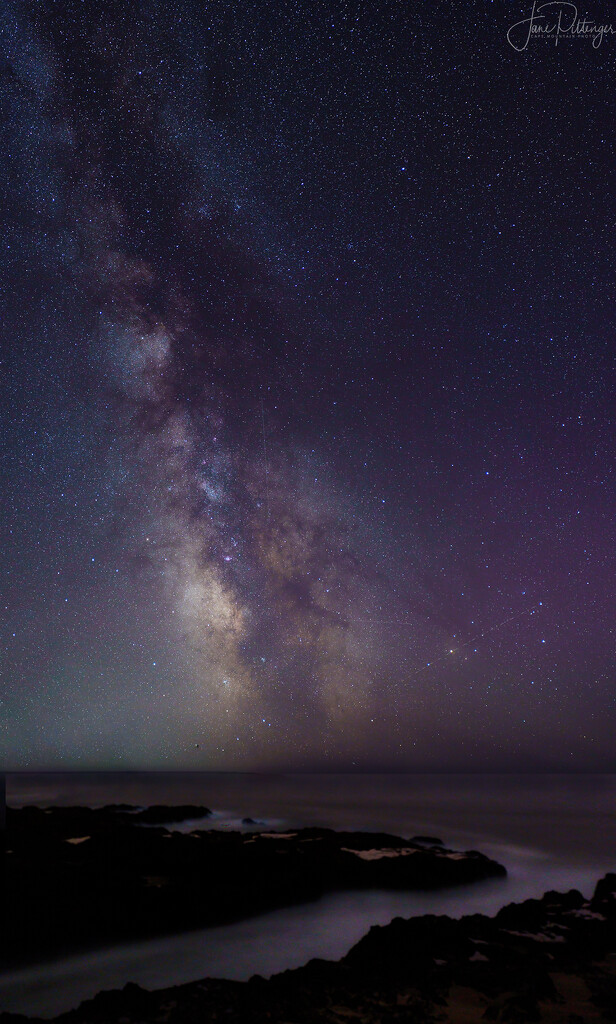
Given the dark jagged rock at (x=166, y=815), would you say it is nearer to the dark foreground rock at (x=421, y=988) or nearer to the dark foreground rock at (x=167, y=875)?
the dark foreground rock at (x=167, y=875)

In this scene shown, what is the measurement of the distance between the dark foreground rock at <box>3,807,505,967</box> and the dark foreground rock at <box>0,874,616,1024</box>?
5.86 metres

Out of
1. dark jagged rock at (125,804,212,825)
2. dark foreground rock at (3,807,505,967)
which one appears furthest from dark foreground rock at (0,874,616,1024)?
dark jagged rock at (125,804,212,825)

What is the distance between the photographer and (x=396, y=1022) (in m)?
8.13

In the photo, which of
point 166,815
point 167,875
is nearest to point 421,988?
point 167,875

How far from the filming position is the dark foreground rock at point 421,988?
847cm

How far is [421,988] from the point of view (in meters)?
9.39

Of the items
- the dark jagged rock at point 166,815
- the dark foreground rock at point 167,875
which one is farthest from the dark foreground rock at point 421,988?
the dark jagged rock at point 166,815

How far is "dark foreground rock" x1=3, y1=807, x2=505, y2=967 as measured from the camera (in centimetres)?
1424

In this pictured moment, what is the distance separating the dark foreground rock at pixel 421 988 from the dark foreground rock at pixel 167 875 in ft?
19.2

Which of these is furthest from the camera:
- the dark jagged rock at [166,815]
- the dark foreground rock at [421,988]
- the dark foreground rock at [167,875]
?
the dark jagged rock at [166,815]

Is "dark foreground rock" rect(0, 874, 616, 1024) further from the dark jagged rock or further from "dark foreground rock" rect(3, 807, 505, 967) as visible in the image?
the dark jagged rock

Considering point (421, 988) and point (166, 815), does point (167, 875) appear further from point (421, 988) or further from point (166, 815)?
point (166, 815)

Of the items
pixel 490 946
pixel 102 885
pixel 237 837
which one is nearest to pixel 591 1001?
pixel 490 946

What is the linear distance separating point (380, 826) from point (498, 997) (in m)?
33.9
